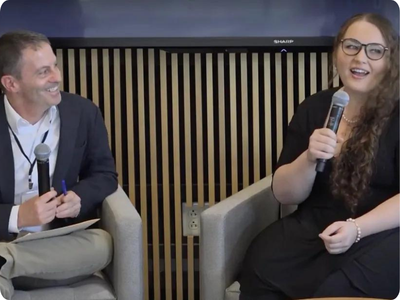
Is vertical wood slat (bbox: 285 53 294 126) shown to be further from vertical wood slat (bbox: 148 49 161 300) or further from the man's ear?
the man's ear

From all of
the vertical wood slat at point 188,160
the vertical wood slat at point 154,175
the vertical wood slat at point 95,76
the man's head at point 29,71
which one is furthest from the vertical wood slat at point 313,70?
the man's head at point 29,71

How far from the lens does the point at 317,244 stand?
Result: 2.14m

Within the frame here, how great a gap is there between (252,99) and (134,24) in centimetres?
59

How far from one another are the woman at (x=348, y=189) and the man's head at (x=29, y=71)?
814mm

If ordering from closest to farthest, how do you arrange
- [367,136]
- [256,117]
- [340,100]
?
1. [340,100]
2. [367,136]
3. [256,117]

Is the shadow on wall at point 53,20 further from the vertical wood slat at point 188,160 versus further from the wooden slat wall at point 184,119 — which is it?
the vertical wood slat at point 188,160

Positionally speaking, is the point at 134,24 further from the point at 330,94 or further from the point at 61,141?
the point at 330,94

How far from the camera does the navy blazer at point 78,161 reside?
2.28 m

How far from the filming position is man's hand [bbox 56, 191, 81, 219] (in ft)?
7.30

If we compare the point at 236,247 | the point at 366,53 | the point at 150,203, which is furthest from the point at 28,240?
the point at 366,53

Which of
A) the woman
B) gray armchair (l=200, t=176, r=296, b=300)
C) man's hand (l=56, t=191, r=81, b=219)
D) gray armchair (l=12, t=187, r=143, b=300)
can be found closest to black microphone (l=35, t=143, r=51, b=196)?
man's hand (l=56, t=191, r=81, b=219)

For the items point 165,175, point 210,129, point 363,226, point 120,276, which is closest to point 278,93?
point 210,129

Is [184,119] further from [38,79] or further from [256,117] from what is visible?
[38,79]

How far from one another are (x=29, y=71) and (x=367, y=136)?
1132 mm
